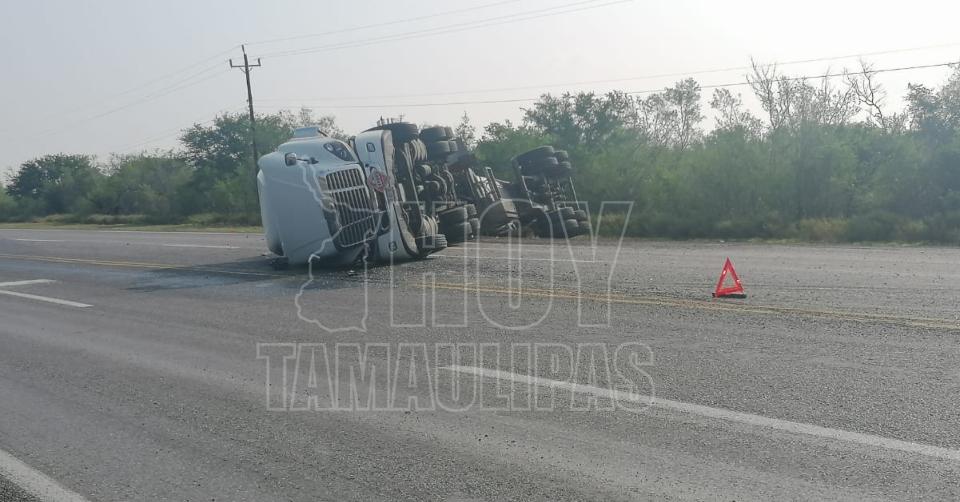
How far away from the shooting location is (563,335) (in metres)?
8.56

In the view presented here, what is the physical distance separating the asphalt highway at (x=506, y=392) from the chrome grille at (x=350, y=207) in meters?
1.60

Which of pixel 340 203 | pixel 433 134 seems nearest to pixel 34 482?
pixel 340 203

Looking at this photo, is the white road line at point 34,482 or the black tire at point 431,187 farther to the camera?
the black tire at point 431,187

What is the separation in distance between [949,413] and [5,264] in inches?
852

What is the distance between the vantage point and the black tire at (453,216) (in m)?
16.5

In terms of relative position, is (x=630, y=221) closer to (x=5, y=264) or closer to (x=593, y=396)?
(x=5, y=264)

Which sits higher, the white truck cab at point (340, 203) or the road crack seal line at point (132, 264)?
the white truck cab at point (340, 203)

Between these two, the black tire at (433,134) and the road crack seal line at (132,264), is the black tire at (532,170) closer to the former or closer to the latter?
the black tire at (433,134)

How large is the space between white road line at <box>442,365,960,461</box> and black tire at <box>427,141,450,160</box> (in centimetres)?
977

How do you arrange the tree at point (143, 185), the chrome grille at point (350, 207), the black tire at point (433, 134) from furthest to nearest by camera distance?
the tree at point (143, 185)
the black tire at point (433, 134)
the chrome grille at point (350, 207)

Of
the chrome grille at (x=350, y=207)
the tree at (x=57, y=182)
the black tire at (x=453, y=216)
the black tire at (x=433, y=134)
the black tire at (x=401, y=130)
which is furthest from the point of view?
the tree at (x=57, y=182)

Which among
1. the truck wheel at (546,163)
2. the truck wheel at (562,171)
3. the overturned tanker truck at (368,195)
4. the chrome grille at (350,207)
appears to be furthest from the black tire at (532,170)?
the chrome grille at (350,207)

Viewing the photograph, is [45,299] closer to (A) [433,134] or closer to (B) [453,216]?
(B) [453,216]

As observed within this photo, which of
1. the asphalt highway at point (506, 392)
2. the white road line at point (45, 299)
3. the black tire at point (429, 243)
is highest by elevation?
the black tire at point (429, 243)
